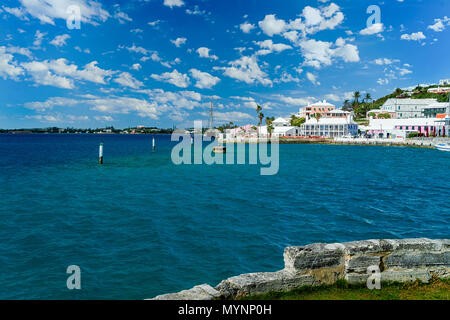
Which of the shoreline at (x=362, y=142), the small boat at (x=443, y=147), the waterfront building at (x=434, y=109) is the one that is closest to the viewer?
the small boat at (x=443, y=147)

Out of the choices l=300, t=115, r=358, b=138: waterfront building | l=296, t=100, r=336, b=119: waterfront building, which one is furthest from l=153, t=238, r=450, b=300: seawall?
l=296, t=100, r=336, b=119: waterfront building

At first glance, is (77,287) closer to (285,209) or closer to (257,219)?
(257,219)

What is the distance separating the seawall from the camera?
22.2ft

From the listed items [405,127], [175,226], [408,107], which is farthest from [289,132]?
[175,226]

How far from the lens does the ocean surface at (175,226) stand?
34.9 ft

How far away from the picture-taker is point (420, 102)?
443 ft

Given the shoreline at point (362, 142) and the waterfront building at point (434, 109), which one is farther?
the waterfront building at point (434, 109)

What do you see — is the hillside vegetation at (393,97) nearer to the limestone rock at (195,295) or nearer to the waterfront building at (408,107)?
the waterfront building at (408,107)

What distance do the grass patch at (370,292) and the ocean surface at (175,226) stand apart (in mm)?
4332

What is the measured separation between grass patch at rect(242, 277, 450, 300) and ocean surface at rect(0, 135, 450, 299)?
4.33 meters

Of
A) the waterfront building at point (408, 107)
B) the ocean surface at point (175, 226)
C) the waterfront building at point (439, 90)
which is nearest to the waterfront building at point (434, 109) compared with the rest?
the waterfront building at point (408, 107)

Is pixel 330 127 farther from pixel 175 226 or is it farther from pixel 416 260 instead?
pixel 416 260

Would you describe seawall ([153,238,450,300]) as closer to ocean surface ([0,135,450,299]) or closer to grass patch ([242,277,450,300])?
grass patch ([242,277,450,300])

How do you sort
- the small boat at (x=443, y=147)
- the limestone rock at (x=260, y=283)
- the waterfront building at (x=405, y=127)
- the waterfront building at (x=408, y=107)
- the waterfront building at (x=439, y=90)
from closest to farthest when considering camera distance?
the limestone rock at (x=260, y=283) < the small boat at (x=443, y=147) < the waterfront building at (x=405, y=127) < the waterfront building at (x=408, y=107) < the waterfront building at (x=439, y=90)
